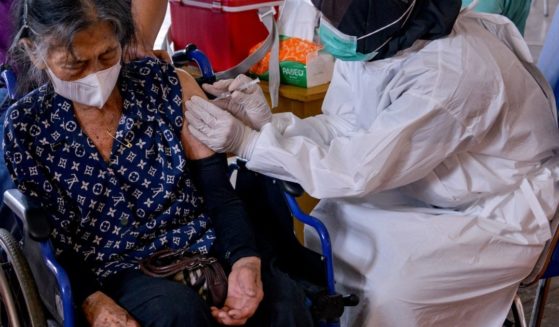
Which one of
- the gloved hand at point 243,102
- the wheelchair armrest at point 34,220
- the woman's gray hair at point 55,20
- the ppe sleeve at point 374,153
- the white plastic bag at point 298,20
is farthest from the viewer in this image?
the white plastic bag at point 298,20

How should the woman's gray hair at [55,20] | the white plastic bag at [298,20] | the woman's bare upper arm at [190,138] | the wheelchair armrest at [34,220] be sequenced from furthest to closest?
the white plastic bag at [298,20] < the woman's bare upper arm at [190,138] < the woman's gray hair at [55,20] < the wheelchair armrest at [34,220]

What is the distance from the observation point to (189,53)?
2.10 meters

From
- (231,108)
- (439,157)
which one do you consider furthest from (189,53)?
(439,157)

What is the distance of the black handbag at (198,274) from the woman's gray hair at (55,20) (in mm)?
534

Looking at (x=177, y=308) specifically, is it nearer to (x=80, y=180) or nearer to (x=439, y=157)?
(x=80, y=180)

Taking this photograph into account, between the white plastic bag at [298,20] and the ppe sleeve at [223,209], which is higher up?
the white plastic bag at [298,20]

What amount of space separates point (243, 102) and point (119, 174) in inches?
18.7

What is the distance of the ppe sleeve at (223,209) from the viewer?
175 cm

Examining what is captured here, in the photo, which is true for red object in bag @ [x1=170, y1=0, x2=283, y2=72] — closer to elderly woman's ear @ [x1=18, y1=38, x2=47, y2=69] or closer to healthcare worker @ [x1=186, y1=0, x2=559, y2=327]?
healthcare worker @ [x1=186, y1=0, x2=559, y2=327]

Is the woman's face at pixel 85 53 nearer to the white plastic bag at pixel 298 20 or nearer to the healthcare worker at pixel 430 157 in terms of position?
the healthcare worker at pixel 430 157

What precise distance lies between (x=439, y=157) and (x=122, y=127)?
0.81 meters

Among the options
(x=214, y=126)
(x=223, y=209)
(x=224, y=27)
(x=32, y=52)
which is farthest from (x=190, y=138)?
(x=224, y=27)

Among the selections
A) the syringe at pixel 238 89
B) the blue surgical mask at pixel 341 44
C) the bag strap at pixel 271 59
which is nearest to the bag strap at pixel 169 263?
the syringe at pixel 238 89

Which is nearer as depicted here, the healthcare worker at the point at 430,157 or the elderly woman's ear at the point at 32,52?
the elderly woman's ear at the point at 32,52
